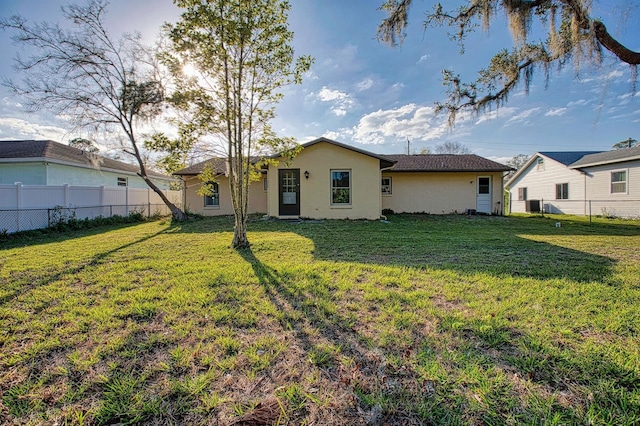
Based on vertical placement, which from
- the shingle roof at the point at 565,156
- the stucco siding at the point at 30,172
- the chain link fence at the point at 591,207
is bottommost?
the chain link fence at the point at 591,207

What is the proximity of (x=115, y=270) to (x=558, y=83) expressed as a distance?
1145 cm

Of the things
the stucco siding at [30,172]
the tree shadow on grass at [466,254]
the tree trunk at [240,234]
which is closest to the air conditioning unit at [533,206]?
the tree shadow on grass at [466,254]

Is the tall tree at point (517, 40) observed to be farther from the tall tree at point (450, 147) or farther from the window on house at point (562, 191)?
the tall tree at point (450, 147)

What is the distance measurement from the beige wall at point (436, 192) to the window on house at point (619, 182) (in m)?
6.09

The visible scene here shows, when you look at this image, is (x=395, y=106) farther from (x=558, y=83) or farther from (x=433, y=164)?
(x=558, y=83)

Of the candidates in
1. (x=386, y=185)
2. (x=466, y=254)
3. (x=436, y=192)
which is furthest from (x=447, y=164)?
(x=466, y=254)

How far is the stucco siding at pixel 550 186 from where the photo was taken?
15.9 metres

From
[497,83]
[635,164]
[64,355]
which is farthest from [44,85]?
[635,164]

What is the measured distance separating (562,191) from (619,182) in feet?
10.5

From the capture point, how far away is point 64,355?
2221 millimetres

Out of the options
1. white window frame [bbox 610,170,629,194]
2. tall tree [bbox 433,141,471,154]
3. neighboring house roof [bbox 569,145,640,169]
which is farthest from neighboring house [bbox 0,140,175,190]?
tall tree [bbox 433,141,471,154]

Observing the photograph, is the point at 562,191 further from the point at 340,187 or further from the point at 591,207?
the point at 340,187

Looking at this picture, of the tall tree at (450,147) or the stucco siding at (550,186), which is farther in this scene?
the tall tree at (450,147)

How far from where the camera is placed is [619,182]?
13.9 m
